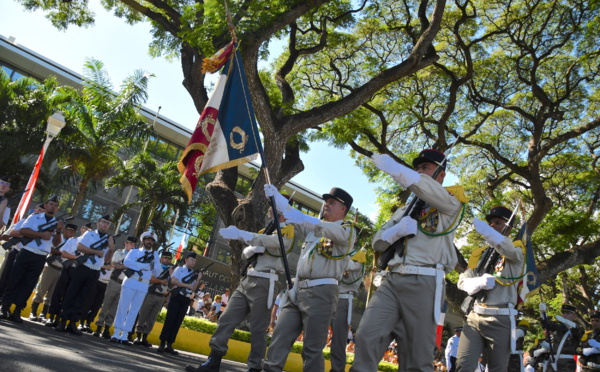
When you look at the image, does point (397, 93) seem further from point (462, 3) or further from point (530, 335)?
point (530, 335)

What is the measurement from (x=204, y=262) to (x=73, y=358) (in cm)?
2830

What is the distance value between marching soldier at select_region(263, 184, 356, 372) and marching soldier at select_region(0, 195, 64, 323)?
3.97m

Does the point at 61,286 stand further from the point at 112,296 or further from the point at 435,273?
the point at 435,273

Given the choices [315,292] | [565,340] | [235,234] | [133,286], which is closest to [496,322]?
[315,292]

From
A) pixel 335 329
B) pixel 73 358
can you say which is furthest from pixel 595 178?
pixel 73 358

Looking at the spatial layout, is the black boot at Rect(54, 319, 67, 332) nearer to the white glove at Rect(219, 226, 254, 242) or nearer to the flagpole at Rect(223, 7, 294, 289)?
the white glove at Rect(219, 226, 254, 242)

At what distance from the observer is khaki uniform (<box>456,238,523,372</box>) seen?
6.03 m

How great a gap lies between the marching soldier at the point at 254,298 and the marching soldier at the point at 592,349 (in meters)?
6.29

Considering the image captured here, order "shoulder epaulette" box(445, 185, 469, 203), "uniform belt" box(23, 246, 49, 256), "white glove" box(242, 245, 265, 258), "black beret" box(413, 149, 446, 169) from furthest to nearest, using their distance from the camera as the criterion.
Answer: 1. "uniform belt" box(23, 246, 49, 256)
2. "white glove" box(242, 245, 265, 258)
3. "black beret" box(413, 149, 446, 169)
4. "shoulder epaulette" box(445, 185, 469, 203)

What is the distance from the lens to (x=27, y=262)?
782 cm

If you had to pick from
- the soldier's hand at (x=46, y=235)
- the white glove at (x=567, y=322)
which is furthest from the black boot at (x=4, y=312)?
the white glove at (x=567, y=322)

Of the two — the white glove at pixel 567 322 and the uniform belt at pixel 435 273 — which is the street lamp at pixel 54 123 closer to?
the uniform belt at pixel 435 273

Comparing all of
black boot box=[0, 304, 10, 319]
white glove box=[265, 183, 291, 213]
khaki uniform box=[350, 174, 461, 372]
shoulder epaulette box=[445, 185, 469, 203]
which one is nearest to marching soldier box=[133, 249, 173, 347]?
black boot box=[0, 304, 10, 319]

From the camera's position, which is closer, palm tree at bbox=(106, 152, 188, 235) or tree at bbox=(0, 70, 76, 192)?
tree at bbox=(0, 70, 76, 192)
